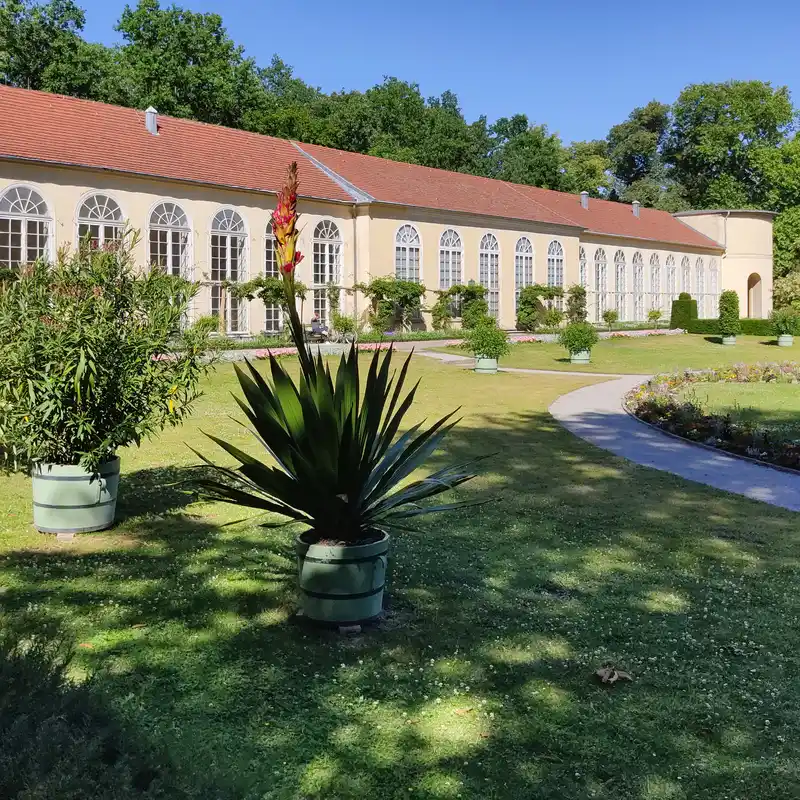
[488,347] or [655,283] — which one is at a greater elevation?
[655,283]

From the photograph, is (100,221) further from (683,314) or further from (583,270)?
(683,314)

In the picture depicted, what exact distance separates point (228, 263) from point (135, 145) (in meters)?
4.33

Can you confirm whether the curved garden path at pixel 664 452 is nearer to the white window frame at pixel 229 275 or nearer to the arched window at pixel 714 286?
the white window frame at pixel 229 275

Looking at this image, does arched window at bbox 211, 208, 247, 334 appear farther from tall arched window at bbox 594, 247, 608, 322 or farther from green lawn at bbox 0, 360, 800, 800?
tall arched window at bbox 594, 247, 608, 322

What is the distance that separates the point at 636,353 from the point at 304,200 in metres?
12.1

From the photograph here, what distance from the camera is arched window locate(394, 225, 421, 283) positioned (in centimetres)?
3194

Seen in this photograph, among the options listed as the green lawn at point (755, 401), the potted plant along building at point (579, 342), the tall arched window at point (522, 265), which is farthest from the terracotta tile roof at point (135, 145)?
the green lawn at point (755, 401)

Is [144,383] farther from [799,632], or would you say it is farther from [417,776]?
[799,632]

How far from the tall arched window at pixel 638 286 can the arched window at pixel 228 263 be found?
25082mm

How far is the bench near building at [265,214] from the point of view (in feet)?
76.6

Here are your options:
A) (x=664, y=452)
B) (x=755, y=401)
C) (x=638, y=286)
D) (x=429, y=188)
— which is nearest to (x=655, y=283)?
(x=638, y=286)

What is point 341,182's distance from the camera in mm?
31609

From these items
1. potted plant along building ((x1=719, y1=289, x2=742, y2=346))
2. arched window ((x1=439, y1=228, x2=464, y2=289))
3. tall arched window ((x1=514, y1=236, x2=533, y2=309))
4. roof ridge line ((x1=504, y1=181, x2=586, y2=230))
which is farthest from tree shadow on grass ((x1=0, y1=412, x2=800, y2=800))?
roof ridge line ((x1=504, y1=181, x2=586, y2=230))

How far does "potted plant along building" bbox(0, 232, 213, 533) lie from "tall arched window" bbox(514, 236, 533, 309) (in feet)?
101
